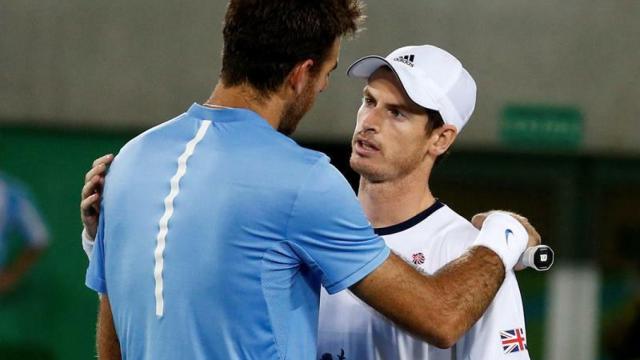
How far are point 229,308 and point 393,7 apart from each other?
16.7 ft

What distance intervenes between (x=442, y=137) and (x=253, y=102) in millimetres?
797

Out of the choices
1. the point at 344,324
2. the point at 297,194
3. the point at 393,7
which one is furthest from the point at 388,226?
the point at 393,7

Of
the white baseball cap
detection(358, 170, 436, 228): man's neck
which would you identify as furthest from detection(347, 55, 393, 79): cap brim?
detection(358, 170, 436, 228): man's neck

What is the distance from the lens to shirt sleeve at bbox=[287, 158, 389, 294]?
2.37m

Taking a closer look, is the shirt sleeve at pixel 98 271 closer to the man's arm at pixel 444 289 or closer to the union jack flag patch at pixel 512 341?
the man's arm at pixel 444 289

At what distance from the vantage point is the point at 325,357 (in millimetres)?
2930

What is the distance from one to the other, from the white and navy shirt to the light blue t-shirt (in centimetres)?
43

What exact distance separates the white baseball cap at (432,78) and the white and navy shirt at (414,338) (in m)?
0.28

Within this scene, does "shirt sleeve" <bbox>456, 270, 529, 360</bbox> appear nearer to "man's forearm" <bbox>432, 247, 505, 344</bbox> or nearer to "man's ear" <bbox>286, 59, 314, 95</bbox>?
"man's forearm" <bbox>432, 247, 505, 344</bbox>

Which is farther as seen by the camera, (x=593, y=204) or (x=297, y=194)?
(x=593, y=204)

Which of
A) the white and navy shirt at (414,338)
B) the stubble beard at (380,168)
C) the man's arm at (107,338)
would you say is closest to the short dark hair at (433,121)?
the stubble beard at (380,168)

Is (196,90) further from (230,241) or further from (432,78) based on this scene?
(230,241)

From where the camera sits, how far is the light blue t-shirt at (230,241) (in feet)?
7.76

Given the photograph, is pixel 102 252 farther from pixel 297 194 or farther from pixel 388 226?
pixel 388 226
